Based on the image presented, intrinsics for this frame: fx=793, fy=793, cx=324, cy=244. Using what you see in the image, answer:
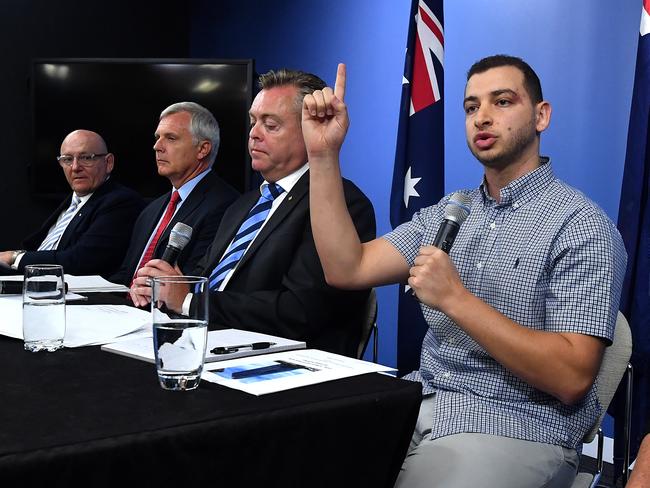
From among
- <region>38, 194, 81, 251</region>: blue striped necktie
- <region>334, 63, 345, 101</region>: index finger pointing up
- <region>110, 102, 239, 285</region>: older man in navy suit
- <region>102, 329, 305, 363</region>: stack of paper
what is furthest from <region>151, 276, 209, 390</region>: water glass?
<region>38, 194, 81, 251</region>: blue striped necktie

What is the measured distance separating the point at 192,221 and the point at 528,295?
1782 millimetres

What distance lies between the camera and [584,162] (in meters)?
3.37

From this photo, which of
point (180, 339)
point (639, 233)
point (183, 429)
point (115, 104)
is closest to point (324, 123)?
point (180, 339)

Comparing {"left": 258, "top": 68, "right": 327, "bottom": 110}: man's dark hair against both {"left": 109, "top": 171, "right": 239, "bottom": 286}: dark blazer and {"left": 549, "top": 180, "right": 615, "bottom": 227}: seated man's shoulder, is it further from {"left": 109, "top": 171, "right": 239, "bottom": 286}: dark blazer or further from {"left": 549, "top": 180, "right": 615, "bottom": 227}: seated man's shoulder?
{"left": 549, "top": 180, "right": 615, "bottom": 227}: seated man's shoulder

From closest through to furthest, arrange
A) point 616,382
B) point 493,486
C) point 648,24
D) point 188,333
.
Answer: point 188,333 → point 493,486 → point 616,382 → point 648,24

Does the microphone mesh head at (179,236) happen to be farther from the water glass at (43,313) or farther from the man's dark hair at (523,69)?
the man's dark hair at (523,69)

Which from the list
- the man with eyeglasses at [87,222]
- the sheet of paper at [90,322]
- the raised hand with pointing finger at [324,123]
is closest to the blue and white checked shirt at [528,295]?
the raised hand with pointing finger at [324,123]

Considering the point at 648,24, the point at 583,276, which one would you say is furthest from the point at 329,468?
the point at 648,24

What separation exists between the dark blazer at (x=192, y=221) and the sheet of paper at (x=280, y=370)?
1.66m

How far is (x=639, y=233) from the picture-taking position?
2607mm

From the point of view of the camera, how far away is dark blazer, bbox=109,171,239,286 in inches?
120

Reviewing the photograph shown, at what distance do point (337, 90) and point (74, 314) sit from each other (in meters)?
0.83

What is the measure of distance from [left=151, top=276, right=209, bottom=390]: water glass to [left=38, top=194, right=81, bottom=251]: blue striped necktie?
3132mm

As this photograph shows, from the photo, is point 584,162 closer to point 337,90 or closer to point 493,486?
point 337,90
